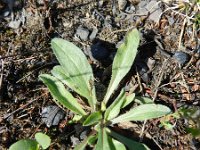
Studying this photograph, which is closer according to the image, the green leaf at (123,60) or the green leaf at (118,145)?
the green leaf at (118,145)

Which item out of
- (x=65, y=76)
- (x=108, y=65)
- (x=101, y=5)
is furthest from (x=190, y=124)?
(x=101, y=5)

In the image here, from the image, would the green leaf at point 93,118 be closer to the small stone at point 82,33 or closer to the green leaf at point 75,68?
the green leaf at point 75,68

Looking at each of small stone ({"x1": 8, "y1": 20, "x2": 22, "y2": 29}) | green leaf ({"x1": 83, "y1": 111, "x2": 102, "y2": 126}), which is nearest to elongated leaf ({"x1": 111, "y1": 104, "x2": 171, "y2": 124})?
green leaf ({"x1": 83, "y1": 111, "x2": 102, "y2": 126})

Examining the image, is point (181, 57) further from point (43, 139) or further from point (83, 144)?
point (43, 139)

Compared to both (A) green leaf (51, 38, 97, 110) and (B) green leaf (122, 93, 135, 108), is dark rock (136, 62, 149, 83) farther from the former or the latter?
(A) green leaf (51, 38, 97, 110)

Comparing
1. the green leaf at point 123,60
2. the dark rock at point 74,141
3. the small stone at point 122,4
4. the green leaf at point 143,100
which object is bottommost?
the dark rock at point 74,141

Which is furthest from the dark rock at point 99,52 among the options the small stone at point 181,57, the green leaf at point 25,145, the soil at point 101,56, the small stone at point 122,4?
the green leaf at point 25,145

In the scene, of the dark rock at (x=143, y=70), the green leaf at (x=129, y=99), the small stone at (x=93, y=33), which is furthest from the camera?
the small stone at (x=93, y=33)
